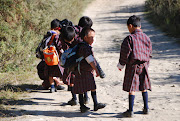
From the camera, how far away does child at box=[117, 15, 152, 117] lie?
4133 millimetres

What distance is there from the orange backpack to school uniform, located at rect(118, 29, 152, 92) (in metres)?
1.75

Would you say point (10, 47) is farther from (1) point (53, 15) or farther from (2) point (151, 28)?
(2) point (151, 28)

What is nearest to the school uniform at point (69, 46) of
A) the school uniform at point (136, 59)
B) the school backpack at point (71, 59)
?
the school backpack at point (71, 59)

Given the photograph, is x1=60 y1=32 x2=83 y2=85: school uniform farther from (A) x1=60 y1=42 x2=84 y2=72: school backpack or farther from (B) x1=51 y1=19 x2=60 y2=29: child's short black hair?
(B) x1=51 y1=19 x2=60 y2=29: child's short black hair

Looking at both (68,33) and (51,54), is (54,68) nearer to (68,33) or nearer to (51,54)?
(51,54)

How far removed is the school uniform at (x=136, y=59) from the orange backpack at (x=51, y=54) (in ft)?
5.74

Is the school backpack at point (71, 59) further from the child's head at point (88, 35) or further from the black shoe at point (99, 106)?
the black shoe at point (99, 106)

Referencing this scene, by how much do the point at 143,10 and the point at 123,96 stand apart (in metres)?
19.1

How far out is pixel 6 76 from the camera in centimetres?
682

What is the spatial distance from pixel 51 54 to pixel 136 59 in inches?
79.0

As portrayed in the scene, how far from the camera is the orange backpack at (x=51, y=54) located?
5480 millimetres

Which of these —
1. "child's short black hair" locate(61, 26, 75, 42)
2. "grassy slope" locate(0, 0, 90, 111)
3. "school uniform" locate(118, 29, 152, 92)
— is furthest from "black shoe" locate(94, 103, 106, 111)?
"grassy slope" locate(0, 0, 90, 111)

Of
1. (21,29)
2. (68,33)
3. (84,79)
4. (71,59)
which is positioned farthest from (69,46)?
(21,29)

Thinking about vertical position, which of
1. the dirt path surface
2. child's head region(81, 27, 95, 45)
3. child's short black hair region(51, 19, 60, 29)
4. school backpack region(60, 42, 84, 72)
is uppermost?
child's short black hair region(51, 19, 60, 29)
